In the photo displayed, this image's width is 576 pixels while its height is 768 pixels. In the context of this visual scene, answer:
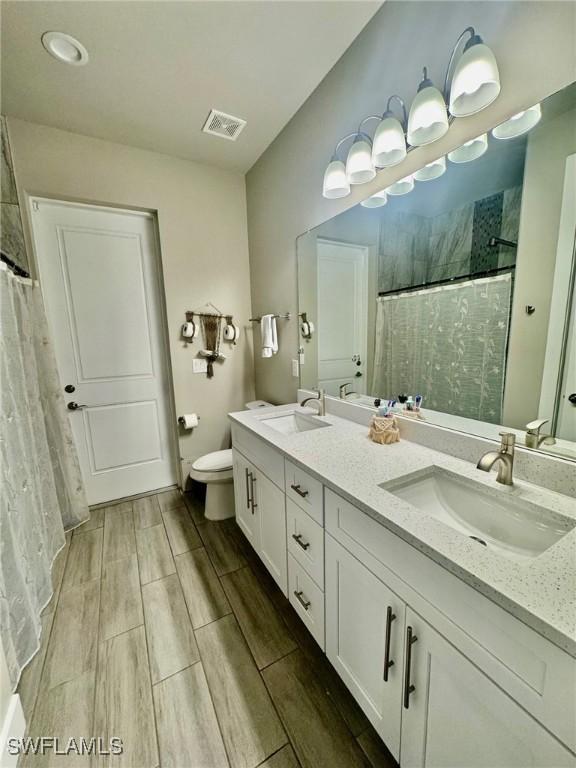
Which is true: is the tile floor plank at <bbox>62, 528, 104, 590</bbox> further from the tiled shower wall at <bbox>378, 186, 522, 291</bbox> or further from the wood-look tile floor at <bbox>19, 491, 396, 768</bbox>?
the tiled shower wall at <bbox>378, 186, 522, 291</bbox>

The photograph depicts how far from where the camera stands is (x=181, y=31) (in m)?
1.35

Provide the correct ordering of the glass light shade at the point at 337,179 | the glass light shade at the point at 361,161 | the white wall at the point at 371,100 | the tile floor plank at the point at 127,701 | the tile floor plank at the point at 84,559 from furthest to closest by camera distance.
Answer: the tile floor plank at the point at 84,559, the glass light shade at the point at 337,179, the glass light shade at the point at 361,161, the tile floor plank at the point at 127,701, the white wall at the point at 371,100

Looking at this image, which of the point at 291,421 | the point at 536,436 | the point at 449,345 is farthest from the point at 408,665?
the point at 291,421

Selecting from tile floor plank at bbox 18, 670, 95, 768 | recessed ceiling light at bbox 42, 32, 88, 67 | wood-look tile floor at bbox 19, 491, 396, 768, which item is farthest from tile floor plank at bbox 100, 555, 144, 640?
recessed ceiling light at bbox 42, 32, 88, 67

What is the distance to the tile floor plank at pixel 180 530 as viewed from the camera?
195cm

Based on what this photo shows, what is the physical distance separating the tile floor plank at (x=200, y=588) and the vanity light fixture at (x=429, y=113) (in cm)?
221

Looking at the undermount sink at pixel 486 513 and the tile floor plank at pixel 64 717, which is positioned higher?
the undermount sink at pixel 486 513

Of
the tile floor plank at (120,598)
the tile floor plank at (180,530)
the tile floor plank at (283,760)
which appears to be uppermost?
the tile floor plank at (283,760)

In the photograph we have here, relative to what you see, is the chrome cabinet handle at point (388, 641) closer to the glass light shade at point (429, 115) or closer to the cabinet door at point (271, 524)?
the cabinet door at point (271, 524)

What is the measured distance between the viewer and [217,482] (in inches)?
84.8

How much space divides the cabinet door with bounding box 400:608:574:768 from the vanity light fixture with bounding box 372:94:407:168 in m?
1.59

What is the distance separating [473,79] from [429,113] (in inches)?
5.9

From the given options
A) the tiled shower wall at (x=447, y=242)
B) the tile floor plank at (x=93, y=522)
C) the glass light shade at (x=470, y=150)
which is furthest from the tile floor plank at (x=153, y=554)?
the glass light shade at (x=470, y=150)

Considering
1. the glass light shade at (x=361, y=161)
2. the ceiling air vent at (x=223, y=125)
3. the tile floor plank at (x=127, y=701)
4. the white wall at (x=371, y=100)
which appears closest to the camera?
the white wall at (x=371, y=100)
